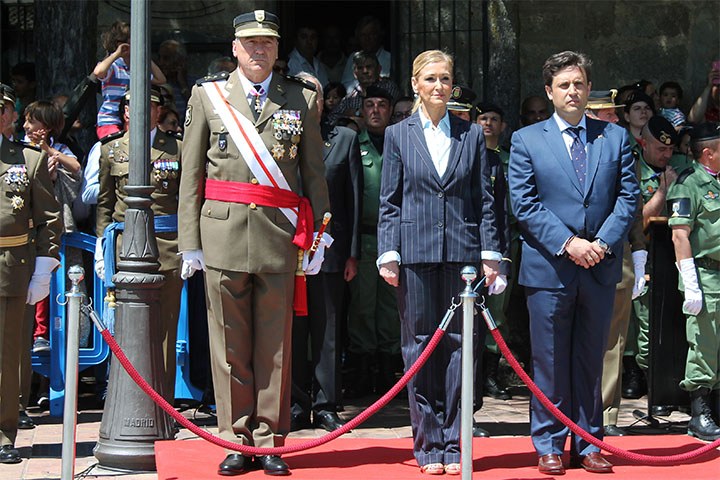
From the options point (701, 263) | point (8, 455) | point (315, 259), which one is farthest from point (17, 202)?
point (701, 263)

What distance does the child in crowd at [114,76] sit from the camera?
9672mm

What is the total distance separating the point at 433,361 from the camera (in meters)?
6.38

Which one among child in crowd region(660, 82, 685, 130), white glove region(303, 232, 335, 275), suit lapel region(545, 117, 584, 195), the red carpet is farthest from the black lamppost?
child in crowd region(660, 82, 685, 130)

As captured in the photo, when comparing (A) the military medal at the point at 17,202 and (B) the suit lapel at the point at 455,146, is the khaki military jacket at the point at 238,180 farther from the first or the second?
(A) the military medal at the point at 17,202

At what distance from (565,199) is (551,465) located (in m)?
1.41

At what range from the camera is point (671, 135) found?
933 centimetres

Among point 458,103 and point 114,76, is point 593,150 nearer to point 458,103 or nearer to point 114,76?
point 458,103

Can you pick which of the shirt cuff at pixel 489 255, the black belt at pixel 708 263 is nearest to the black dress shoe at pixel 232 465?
the shirt cuff at pixel 489 255

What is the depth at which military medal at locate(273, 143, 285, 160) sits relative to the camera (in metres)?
6.37

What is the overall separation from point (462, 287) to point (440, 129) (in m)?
0.87

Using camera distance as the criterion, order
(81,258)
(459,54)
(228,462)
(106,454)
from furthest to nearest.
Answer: (459,54) → (81,258) → (106,454) → (228,462)

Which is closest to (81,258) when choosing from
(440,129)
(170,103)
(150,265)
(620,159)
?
(170,103)

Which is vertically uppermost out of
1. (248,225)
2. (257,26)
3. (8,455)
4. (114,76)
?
(114,76)

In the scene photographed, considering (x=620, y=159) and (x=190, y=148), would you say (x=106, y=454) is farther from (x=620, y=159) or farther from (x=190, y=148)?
(x=620, y=159)
